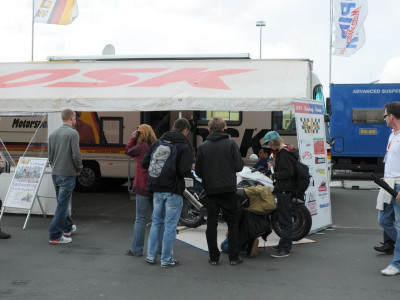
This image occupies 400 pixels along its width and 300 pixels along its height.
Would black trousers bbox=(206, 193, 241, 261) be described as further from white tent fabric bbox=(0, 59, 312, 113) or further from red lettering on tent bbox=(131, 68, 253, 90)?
red lettering on tent bbox=(131, 68, 253, 90)

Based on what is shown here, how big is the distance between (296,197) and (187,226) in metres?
2.30

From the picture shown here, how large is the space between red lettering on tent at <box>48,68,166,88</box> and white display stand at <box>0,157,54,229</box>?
163cm

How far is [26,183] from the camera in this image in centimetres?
851

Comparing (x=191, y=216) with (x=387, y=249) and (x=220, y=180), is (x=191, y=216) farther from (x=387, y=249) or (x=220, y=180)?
(x=387, y=249)

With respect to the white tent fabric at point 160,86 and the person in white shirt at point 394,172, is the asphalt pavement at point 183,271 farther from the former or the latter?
the white tent fabric at point 160,86

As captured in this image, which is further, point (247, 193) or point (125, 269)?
point (247, 193)

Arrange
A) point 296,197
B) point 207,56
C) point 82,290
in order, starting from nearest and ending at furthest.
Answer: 1. point 82,290
2. point 296,197
3. point 207,56

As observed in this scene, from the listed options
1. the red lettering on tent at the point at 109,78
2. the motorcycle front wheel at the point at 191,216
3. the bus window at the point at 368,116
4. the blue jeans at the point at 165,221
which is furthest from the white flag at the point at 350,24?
the blue jeans at the point at 165,221

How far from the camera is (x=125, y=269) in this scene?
5895 mm

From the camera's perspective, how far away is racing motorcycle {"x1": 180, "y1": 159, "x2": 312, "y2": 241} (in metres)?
7.20

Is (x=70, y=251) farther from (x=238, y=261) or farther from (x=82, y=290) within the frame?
(x=238, y=261)

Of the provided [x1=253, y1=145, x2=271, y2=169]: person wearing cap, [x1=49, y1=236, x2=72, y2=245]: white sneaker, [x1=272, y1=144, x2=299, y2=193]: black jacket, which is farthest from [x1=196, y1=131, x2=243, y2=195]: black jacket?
[x1=253, y1=145, x2=271, y2=169]: person wearing cap

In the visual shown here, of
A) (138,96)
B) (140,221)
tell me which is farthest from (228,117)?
(140,221)

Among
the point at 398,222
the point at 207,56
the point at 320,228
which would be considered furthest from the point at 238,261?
the point at 207,56
